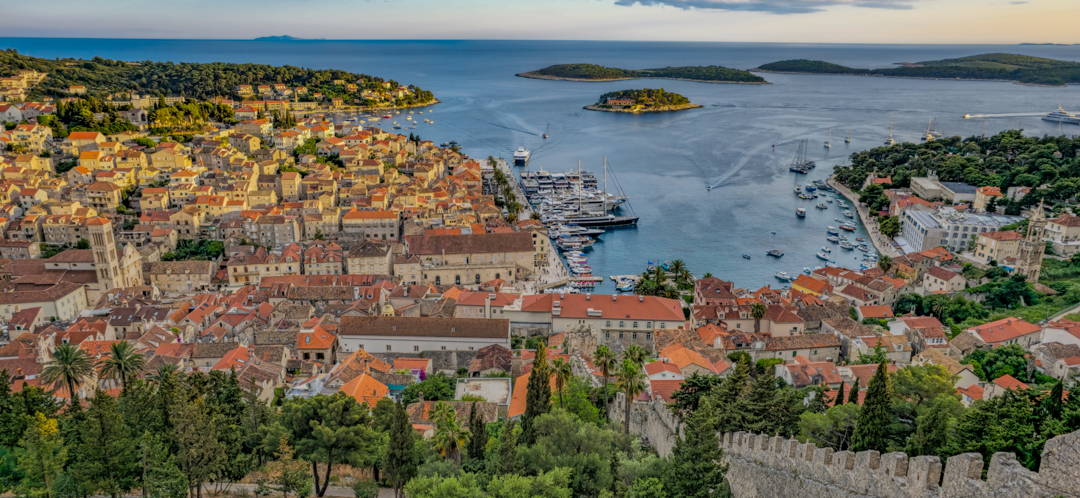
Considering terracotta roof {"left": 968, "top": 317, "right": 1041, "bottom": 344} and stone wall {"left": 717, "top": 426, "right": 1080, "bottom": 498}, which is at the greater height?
stone wall {"left": 717, "top": 426, "right": 1080, "bottom": 498}

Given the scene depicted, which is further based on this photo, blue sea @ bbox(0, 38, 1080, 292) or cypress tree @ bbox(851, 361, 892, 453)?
blue sea @ bbox(0, 38, 1080, 292)

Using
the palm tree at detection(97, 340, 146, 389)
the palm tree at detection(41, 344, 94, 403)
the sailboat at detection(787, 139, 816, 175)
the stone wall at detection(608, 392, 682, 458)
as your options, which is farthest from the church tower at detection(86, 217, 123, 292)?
the sailboat at detection(787, 139, 816, 175)

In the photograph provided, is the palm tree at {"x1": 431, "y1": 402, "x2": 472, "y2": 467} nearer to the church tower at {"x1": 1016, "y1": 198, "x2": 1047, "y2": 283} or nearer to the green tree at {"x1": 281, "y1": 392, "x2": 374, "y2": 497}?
the green tree at {"x1": 281, "y1": 392, "x2": 374, "y2": 497}

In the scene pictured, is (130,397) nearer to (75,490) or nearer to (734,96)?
(75,490)

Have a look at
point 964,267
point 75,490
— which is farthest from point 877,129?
point 75,490

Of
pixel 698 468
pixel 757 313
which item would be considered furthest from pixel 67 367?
pixel 757 313

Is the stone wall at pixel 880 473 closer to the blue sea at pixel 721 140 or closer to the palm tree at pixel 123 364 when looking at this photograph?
the palm tree at pixel 123 364
